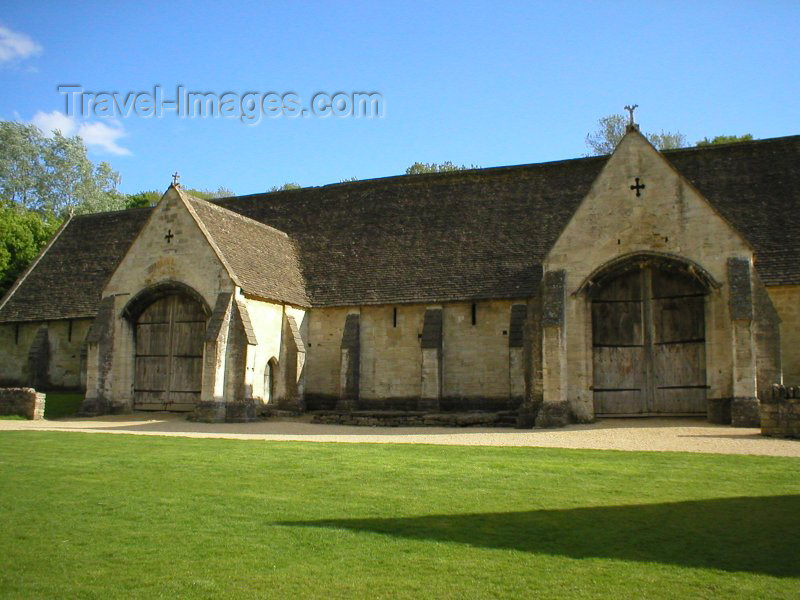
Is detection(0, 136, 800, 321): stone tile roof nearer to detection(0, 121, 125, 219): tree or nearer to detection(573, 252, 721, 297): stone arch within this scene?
detection(573, 252, 721, 297): stone arch

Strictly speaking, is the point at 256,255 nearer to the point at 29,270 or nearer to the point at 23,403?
the point at 23,403

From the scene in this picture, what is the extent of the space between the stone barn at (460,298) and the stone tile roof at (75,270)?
177mm

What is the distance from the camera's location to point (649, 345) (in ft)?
87.1

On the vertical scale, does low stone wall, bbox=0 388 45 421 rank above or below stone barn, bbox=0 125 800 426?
below

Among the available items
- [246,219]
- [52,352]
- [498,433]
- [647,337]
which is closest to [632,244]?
[647,337]

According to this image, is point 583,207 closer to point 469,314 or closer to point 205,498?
point 469,314

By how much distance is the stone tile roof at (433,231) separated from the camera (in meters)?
29.7

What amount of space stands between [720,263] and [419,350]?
12.0 metres

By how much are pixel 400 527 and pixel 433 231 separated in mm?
24542

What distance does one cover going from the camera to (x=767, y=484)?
1314 cm

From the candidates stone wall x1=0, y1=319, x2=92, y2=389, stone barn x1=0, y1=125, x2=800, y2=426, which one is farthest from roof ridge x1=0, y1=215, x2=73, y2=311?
stone wall x1=0, y1=319, x2=92, y2=389

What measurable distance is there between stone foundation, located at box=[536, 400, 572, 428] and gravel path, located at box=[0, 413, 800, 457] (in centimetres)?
52

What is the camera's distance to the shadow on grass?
29.8 feet

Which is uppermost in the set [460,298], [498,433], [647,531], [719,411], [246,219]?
[246,219]
